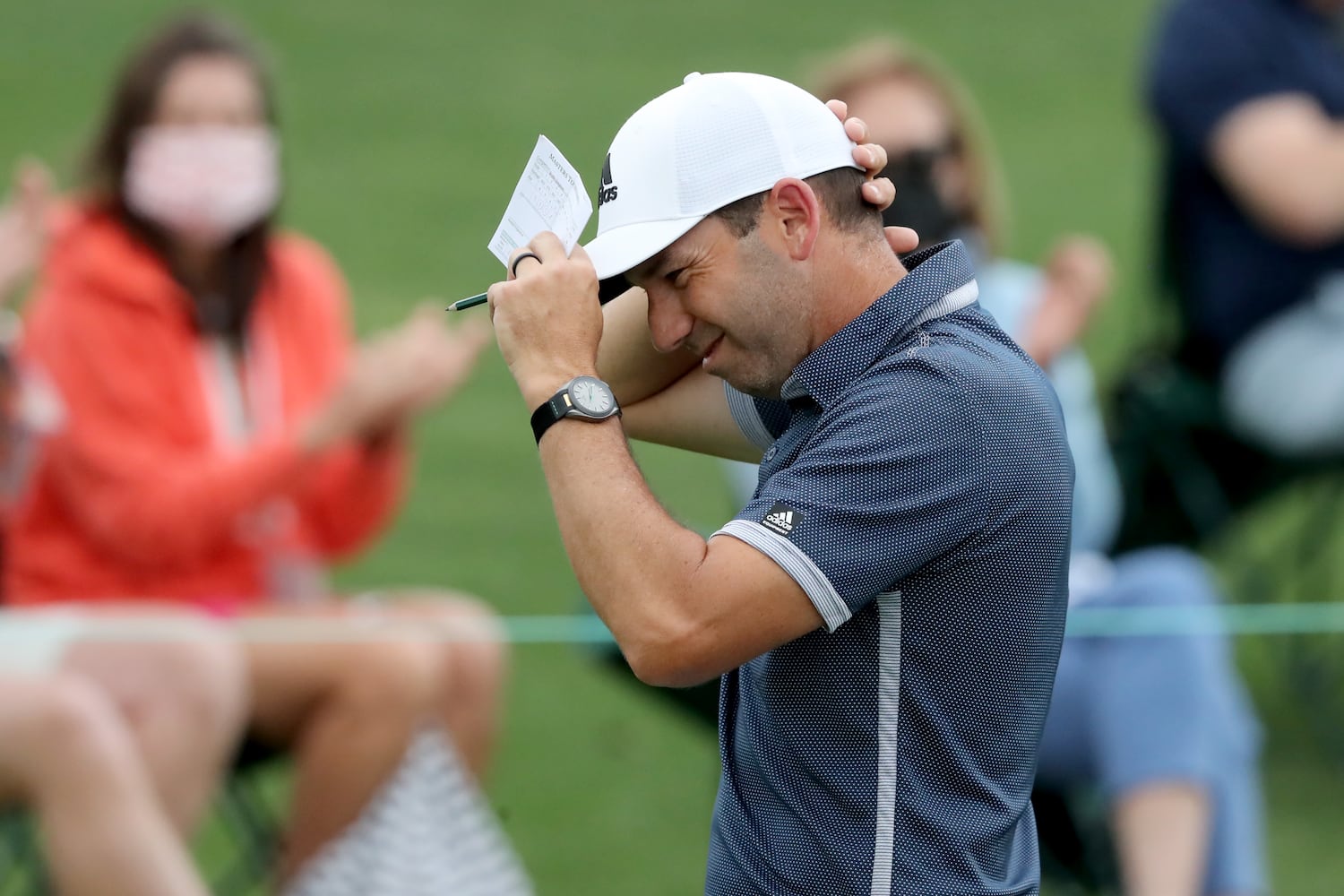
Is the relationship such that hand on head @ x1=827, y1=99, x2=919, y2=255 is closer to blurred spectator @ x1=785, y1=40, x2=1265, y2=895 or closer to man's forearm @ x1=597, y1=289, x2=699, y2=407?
man's forearm @ x1=597, y1=289, x2=699, y2=407

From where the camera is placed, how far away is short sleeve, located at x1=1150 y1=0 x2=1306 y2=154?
4758 mm

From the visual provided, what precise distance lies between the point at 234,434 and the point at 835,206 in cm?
237

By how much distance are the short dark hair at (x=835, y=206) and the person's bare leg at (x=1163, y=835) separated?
1.77m

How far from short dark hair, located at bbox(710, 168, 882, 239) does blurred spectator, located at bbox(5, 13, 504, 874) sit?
2013 millimetres

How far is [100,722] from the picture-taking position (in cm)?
353

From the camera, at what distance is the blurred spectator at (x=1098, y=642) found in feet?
12.2

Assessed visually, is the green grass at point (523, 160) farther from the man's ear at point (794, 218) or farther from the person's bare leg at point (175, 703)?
the person's bare leg at point (175, 703)

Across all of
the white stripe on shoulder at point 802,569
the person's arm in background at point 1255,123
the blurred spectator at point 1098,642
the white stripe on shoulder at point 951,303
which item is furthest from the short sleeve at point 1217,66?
the white stripe on shoulder at point 802,569

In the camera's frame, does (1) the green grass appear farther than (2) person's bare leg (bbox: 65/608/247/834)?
Yes

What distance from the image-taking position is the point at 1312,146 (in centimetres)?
471

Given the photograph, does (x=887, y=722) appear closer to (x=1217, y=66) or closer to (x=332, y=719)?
(x=332, y=719)

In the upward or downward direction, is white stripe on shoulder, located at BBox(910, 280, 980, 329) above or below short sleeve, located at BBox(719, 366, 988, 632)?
above

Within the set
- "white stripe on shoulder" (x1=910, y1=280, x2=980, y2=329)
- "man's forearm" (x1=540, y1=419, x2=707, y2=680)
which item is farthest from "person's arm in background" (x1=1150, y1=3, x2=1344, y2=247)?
"man's forearm" (x1=540, y1=419, x2=707, y2=680)

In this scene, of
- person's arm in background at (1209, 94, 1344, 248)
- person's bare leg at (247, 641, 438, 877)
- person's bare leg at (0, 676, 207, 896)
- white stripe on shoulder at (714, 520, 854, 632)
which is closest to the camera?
white stripe on shoulder at (714, 520, 854, 632)
